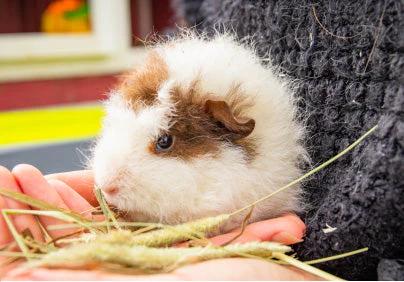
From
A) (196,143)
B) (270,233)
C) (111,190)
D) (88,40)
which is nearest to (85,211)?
Answer: (111,190)

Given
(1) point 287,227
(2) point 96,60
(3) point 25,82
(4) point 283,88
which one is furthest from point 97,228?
(2) point 96,60

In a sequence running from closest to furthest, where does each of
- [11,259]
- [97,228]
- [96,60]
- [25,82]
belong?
[11,259] < [97,228] < [25,82] < [96,60]

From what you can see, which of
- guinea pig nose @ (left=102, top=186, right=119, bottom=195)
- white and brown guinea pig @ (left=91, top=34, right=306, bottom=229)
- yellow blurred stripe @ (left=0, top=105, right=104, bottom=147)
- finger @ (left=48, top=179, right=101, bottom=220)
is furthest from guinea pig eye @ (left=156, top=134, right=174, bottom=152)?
yellow blurred stripe @ (left=0, top=105, right=104, bottom=147)

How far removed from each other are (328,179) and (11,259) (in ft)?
1.93

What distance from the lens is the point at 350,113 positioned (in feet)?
3.28

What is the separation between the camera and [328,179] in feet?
3.35

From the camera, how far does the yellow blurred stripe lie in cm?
250

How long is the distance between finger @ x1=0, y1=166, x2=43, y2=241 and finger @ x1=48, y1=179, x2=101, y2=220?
10 cm

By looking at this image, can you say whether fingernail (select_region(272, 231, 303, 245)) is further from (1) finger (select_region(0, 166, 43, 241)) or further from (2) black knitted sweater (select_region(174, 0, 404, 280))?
(1) finger (select_region(0, 166, 43, 241))

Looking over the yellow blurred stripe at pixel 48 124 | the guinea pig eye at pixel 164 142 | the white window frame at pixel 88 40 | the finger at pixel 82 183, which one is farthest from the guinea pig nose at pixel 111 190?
the white window frame at pixel 88 40

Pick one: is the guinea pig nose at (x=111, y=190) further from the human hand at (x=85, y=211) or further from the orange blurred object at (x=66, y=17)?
the orange blurred object at (x=66, y=17)

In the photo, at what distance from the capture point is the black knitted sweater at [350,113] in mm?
848

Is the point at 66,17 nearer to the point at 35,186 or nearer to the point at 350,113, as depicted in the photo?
the point at 35,186

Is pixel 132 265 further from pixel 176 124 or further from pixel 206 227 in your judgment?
pixel 176 124
